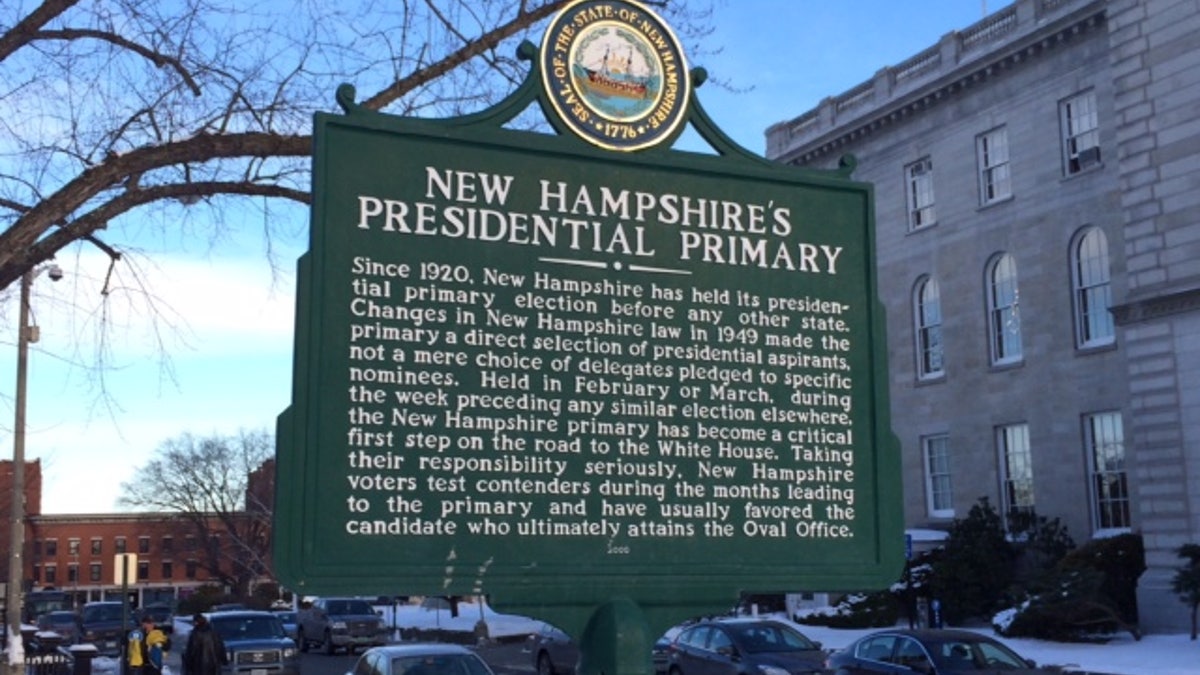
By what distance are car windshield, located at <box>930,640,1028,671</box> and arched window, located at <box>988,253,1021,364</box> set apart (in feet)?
67.1

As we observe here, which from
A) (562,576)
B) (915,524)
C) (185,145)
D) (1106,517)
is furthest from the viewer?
(915,524)

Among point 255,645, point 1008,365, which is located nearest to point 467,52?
point 255,645

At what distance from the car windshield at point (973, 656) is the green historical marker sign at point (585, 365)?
12.4m

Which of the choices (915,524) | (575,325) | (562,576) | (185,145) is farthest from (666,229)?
(915,524)

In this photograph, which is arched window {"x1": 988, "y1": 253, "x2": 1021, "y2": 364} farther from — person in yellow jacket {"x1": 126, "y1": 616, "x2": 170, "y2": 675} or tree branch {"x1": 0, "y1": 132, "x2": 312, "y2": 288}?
tree branch {"x1": 0, "y1": 132, "x2": 312, "y2": 288}

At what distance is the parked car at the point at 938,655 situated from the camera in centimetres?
1723

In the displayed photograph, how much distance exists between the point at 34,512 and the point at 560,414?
4453 inches

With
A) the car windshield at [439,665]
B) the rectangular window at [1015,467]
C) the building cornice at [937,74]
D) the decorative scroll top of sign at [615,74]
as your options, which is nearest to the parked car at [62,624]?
the building cornice at [937,74]

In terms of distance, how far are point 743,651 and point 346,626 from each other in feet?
67.0

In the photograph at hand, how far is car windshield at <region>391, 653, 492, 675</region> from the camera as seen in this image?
648 inches

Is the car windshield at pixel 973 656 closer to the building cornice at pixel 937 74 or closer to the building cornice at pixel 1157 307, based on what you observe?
the building cornice at pixel 1157 307

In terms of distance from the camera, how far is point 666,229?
570cm

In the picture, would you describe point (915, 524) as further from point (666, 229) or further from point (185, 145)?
point (666, 229)

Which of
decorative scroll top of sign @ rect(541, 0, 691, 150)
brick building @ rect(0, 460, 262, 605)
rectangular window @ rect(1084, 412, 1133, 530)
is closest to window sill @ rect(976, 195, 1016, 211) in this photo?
rectangular window @ rect(1084, 412, 1133, 530)
